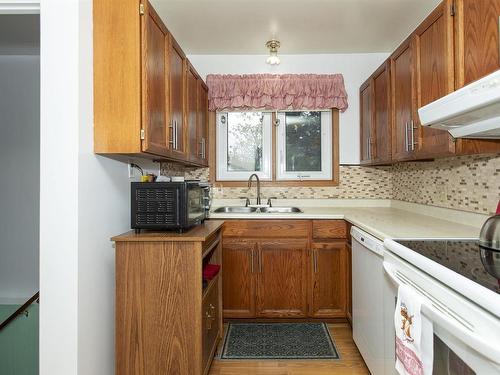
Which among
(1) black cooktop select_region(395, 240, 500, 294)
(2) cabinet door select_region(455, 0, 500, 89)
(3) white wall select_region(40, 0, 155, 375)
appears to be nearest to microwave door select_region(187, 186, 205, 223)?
(3) white wall select_region(40, 0, 155, 375)

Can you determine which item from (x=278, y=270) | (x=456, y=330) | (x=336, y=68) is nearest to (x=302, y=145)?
(x=336, y=68)

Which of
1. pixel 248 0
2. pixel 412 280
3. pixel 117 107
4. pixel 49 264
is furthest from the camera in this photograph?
pixel 248 0

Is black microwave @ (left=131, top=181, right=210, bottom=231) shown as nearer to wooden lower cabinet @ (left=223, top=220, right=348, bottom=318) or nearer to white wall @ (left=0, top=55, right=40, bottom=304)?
wooden lower cabinet @ (left=223, top=220, right=348, bottom=318)

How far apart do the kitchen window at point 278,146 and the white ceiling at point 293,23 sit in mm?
621

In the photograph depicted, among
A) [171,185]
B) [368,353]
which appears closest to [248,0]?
[171,185]

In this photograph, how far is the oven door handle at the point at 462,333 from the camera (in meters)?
0.70

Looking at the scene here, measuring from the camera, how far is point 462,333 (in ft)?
2.63

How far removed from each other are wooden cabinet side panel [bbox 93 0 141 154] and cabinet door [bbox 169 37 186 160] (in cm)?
38

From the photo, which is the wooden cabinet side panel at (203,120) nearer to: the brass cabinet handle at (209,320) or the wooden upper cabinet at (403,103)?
the brass cabinet handle at (209,320)

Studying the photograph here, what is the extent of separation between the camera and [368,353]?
1.82 meters

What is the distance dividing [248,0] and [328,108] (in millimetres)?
1275

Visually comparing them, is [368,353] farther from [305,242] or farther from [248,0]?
[248,0]

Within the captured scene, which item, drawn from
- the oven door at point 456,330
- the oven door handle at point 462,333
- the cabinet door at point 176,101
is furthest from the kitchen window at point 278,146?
the oven door handle at point 462,333

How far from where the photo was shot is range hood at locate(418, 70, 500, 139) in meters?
0.97
